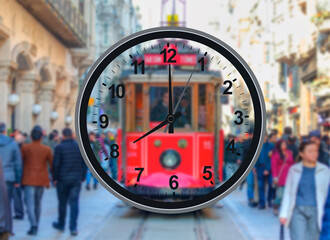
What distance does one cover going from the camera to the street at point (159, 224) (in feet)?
31.8

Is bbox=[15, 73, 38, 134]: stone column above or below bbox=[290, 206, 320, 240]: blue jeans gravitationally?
above

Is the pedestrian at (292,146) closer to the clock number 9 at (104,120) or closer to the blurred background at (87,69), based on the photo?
the blurred background at (87,69)

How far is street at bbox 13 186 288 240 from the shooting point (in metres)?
9.70

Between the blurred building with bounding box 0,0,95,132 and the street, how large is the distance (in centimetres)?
331

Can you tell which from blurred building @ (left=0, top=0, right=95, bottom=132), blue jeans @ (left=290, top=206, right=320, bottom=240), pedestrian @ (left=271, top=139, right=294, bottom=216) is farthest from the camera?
blurred building @ (left=0, top=0, right=95, bottom=132)

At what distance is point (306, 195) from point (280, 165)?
18.3 ft

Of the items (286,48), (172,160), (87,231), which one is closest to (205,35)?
(172,160)

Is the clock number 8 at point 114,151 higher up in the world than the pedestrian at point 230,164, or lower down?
higher up

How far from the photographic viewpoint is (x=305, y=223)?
6.26 meters

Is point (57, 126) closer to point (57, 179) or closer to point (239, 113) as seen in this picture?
point (57, 179)

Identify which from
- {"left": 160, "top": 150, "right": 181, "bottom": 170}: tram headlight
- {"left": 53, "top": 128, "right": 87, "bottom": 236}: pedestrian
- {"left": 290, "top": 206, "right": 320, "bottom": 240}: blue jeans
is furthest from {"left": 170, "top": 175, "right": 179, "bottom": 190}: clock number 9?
{"left": 53, "top": 128, "right": 87, "bottom": 236}: pedestrian

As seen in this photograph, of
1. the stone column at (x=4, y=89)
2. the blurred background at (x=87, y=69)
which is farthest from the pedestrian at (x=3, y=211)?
the stone column at (x=4, y=89)

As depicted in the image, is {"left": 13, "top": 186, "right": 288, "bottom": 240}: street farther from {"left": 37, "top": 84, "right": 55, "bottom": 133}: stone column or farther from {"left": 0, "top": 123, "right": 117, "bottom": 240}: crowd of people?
{"left": 37, "top": 84, "right": 55, "bottom": 133}: stone column

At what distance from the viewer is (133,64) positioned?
135 cm
